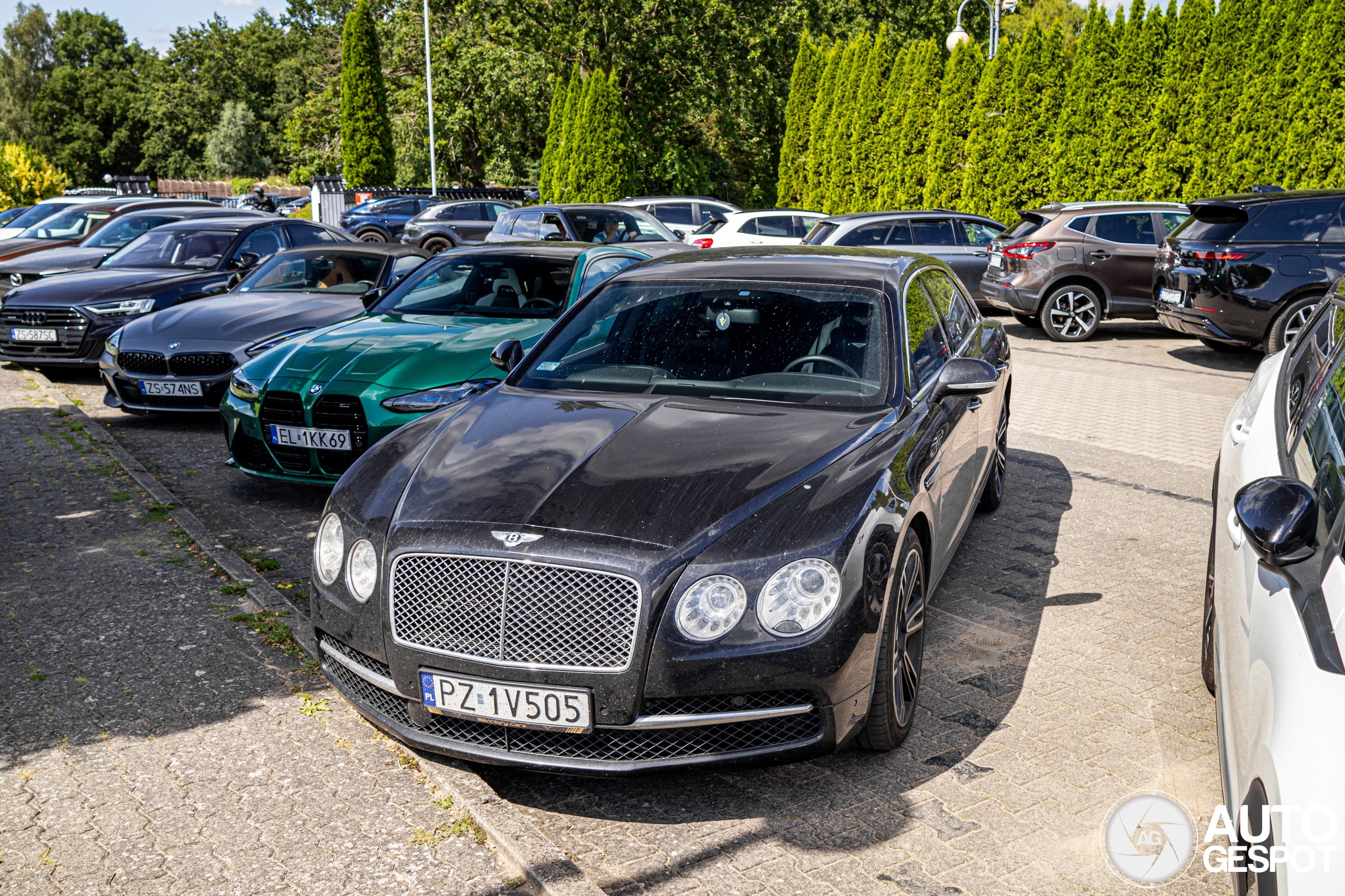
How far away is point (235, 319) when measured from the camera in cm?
911

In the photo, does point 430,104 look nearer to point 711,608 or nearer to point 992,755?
point 992,755

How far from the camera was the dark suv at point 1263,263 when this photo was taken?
11555 millimetres

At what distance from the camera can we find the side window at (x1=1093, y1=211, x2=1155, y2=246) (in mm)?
14523

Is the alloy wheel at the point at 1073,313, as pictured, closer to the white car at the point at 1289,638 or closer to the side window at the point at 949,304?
the side window at the point at 949,304

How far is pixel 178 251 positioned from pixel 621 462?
1028 centimetres

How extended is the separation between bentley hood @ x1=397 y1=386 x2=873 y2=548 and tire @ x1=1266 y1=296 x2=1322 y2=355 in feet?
31.0

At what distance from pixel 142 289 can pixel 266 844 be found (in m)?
9.29

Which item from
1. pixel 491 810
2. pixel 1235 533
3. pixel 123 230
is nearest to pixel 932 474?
pixel 1235 533

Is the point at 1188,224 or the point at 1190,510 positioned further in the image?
the point at 1188,224

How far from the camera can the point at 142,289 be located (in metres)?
11.1

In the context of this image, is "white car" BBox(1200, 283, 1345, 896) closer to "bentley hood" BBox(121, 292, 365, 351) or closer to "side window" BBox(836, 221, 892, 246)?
"bentley hood" BBox(121, 292, 365, 351)

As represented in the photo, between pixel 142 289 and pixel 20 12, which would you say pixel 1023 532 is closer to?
pixel 142 289

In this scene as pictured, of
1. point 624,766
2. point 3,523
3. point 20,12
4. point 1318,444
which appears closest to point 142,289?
point 3,523

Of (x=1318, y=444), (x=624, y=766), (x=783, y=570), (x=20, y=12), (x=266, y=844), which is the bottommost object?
(x=266, y=844)
